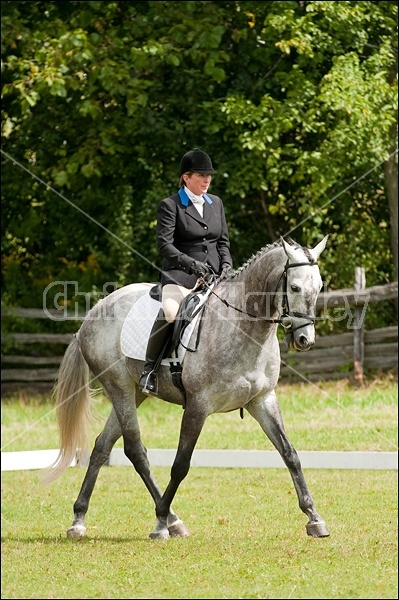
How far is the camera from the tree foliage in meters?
14.4

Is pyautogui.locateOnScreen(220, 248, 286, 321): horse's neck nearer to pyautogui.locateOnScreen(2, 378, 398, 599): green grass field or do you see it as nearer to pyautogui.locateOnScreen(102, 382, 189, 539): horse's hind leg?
pyautogui.locateOnScreen(102, 382, 189, 539): horse's hind leg

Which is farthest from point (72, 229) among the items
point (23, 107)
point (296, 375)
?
point (296, 375)

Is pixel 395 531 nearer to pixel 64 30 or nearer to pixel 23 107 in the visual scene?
pixel 23 107

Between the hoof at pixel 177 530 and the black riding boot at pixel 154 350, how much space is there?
97cm

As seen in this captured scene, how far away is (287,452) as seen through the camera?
6.91m

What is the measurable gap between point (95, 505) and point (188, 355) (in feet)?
8.07

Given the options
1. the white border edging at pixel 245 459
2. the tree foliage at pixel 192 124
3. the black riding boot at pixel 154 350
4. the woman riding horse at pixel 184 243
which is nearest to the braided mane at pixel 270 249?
the woman riding horse at pixel 184 243

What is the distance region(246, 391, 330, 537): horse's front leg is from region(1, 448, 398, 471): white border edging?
11.0 ft

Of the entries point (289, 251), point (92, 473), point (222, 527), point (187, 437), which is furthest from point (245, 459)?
point (289, 251)

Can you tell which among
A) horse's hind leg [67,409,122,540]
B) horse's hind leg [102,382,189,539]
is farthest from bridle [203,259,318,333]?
A: horse's hind leg [67,409,122,540]

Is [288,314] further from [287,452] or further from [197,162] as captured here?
[197,162]

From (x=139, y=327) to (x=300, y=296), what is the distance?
160 centimetres

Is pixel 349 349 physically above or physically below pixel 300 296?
below

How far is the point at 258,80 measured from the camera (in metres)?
15.6
